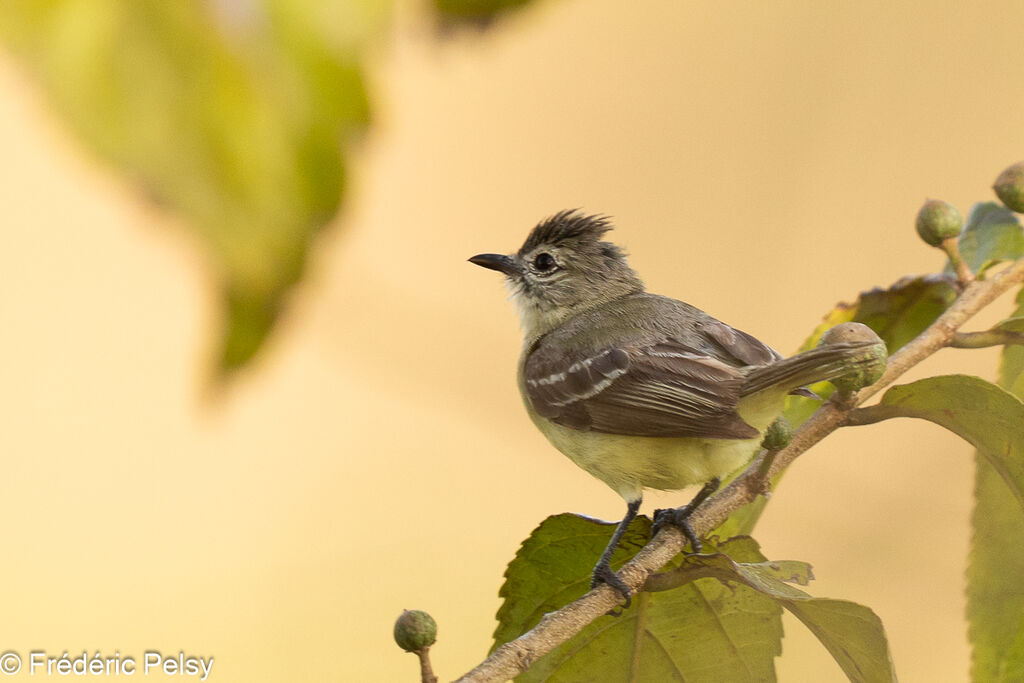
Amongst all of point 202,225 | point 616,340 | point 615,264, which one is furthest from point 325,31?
point 615,264

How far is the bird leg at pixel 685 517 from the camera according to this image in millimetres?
1055

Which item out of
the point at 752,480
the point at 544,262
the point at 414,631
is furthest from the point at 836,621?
the point at 544,262

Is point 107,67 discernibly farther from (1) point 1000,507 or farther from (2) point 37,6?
(1) point 1000,507

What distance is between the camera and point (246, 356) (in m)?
0.80

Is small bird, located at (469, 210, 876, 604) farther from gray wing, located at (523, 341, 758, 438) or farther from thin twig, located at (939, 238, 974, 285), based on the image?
thin twig, located at (939, 238, 974, 285)

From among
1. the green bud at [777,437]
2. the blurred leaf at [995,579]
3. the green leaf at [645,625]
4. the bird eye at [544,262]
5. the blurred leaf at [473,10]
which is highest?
the bird eye at [544,262]

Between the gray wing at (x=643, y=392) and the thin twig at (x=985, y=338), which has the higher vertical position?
the gray wing at (x=643, y=392)

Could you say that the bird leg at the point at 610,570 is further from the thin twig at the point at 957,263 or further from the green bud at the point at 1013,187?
the green bud at the point at 1013,187

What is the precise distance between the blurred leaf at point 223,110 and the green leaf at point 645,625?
17.4 inches

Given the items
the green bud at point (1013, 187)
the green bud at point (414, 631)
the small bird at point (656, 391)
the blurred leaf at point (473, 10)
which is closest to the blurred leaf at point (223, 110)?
the blurred leaf at point (473, 10)

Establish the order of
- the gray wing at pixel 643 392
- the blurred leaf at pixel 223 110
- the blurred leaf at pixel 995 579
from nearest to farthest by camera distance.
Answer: the blurred leaf at pixel 223 110
the blurred leaf at pixel 995 579
the gray wing at pixel 643 392

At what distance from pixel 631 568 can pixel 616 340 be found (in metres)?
0.66

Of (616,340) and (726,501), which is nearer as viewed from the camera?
(726,501)

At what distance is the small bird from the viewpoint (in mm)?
1256
